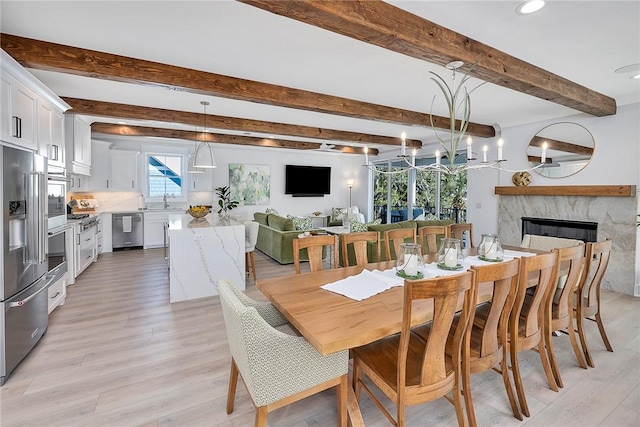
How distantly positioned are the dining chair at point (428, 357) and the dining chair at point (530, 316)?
0.55 m

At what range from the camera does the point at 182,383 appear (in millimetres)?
2135

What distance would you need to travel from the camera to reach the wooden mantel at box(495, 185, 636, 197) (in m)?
4.00

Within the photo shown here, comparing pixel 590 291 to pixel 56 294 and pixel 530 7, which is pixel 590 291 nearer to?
pixel 530 7

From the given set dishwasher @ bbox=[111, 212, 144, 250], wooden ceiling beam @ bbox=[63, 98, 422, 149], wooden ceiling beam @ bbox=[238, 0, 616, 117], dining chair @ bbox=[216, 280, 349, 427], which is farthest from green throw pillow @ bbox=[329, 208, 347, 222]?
dining chair @ bbox=[216, 280, 349, 427]

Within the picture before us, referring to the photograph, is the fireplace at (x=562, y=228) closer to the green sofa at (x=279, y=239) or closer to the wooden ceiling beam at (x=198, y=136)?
the green sofa at (x=279, y=239)

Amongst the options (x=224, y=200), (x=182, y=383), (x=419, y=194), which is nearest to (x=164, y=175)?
(x=224, y=200)

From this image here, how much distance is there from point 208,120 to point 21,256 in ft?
11.1

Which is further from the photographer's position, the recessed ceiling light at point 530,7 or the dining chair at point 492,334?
the recessed ceiling light at point 530,7

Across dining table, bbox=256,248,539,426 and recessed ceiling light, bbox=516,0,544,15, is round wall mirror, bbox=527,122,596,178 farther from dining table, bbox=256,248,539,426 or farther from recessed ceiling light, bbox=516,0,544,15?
dining table, bbox=256,248,539,426

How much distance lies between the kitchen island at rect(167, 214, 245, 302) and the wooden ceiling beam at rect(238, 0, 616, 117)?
2826 millimetres

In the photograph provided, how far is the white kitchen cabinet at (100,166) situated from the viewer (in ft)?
19.9

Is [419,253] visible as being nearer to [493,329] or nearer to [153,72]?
[493,329]

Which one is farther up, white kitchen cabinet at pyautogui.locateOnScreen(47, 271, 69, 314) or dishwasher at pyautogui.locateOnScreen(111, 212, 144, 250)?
dishwasher at pyautogui.locateOnScreen(111, 212, 144, 250)

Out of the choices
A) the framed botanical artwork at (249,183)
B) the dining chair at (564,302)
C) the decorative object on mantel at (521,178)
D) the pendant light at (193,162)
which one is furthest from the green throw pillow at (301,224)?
the dining chair at (564,302)
